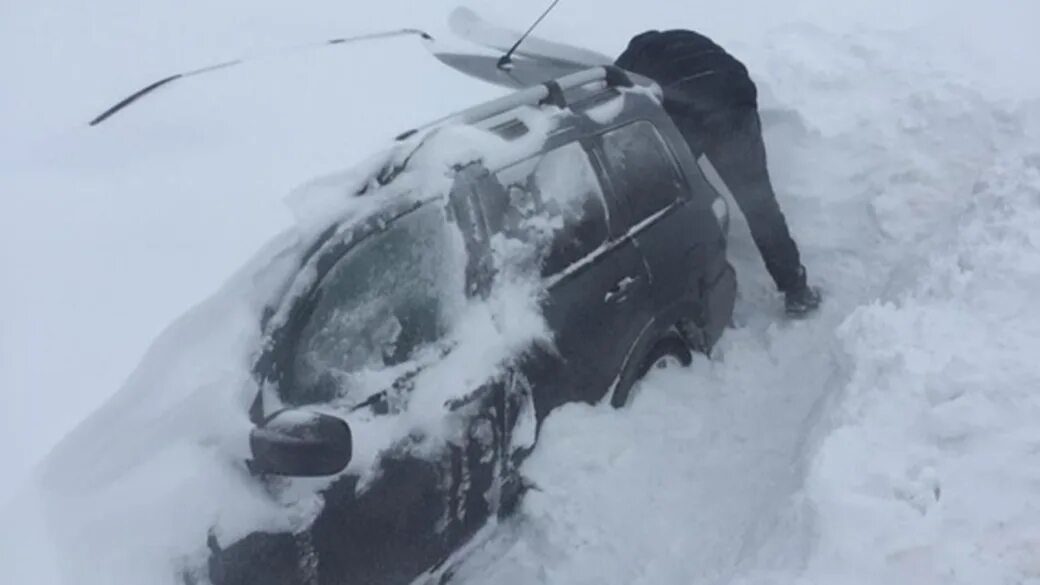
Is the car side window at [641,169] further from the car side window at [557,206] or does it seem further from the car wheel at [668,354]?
the car wheel at [668,354]

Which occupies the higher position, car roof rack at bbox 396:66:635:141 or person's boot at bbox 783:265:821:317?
car roof rack at bbox 396:66:635:141

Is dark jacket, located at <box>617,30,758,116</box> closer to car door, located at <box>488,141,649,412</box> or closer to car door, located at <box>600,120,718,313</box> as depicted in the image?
car door, located at <box>600,120,718,313</box>

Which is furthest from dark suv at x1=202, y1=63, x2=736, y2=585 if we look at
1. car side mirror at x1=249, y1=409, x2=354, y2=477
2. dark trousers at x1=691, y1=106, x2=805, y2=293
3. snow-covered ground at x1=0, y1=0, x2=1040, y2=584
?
dark trousers at x1=691, y1=106, x2=805, y2=293

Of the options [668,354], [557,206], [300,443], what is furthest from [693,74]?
[300,443]

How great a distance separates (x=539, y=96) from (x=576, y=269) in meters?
0.75

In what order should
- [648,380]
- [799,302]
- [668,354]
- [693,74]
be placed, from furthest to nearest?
[799,302], [693,74], [668,354], [648,380]

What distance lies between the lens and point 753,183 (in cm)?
632

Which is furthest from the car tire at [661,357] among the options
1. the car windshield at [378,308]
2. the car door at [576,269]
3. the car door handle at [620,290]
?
the car windshield at [378,308]

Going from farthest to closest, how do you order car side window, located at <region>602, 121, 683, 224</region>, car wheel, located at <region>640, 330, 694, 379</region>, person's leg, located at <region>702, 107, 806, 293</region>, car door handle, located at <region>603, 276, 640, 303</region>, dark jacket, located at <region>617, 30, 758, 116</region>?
person's leg, located at <region>702, 107, 806, 293</region>
dark jacket, located at <region>617, 30, 758, 116</region>
car wheel, located at <region>640, 330, 694, 379</region>
car side window, located at <region>602, 121, 683, 224</region>
car door handle, located at <region>603, 276, 640, 303</region>

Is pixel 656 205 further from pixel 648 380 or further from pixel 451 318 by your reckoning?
pixel 451 318

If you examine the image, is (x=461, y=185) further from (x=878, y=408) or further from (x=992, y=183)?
(x=992, y=183)

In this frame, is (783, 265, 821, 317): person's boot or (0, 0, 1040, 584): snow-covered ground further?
(783, 265, 821, 317): person's boot

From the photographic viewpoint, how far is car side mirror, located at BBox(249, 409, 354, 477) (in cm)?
300

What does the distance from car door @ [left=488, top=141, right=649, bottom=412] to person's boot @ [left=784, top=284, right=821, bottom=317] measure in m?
1.84
